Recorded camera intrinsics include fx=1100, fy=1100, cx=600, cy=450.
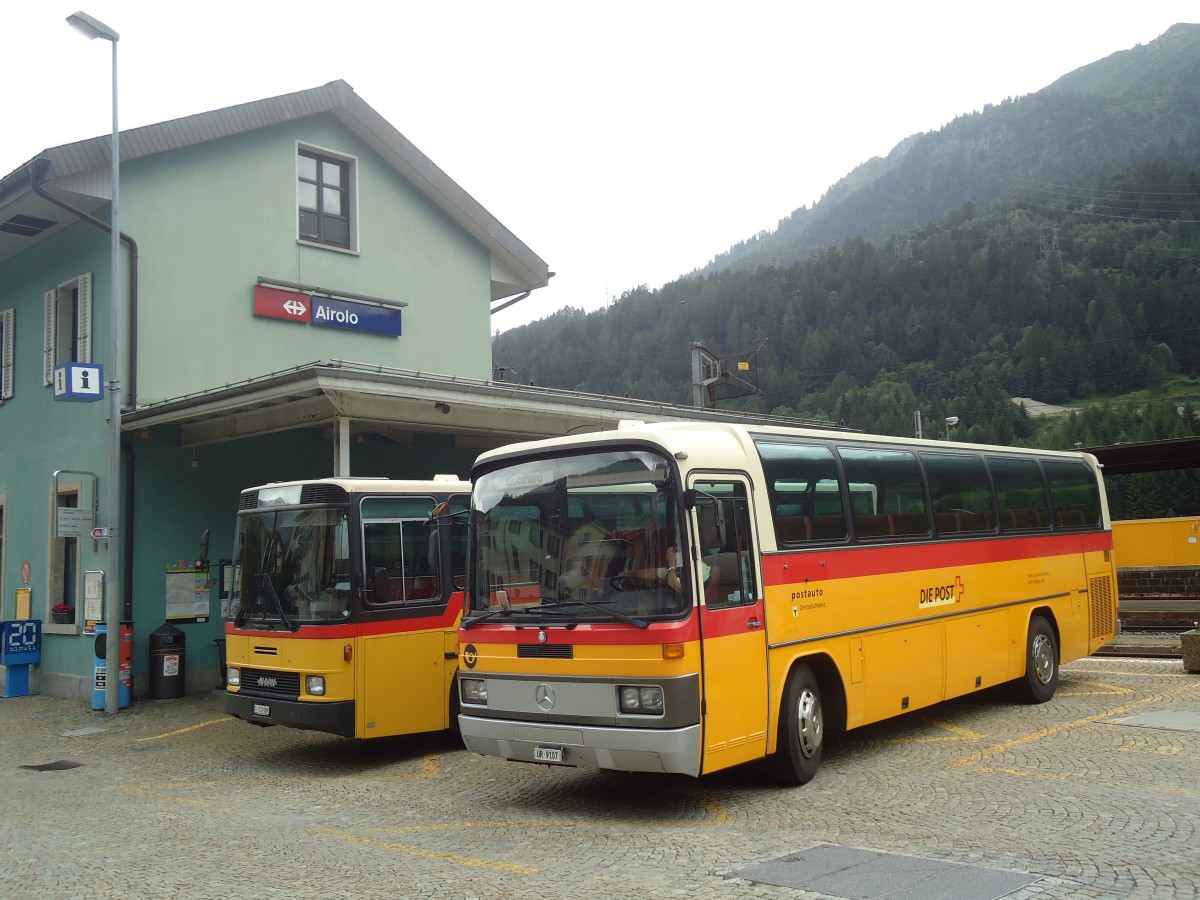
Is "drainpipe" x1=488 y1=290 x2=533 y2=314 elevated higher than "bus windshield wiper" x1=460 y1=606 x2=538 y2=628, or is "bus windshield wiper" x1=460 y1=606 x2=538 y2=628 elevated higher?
"drainpipe" x1=488 y1=290 x2=533 y2=314

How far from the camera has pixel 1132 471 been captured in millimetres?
23078

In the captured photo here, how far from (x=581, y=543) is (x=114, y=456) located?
1017cm

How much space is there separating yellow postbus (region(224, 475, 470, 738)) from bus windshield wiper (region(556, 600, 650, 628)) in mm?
2495

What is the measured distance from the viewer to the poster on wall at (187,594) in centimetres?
1706

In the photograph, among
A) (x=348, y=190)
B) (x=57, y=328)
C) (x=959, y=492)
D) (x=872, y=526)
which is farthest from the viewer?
(x=348, y=190)

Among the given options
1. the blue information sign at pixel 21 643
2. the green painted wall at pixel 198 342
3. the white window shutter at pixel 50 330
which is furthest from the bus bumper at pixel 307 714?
the white window shutter at pixel 50 330

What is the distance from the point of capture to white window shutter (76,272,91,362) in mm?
18219

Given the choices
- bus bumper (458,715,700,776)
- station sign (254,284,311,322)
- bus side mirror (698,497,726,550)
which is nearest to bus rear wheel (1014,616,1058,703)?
bus side mirror (698,497,726,550)

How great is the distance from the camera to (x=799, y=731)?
873cm

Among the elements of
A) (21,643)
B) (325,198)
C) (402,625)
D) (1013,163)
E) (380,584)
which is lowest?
(21,643)

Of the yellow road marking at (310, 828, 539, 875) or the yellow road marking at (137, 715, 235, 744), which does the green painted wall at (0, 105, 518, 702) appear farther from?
the yellow road marking at (310, 828, 539, 875)

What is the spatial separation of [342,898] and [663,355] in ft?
236

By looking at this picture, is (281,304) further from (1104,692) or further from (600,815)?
(1104,692)

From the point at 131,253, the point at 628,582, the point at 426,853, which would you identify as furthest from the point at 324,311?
the point at 426,853
